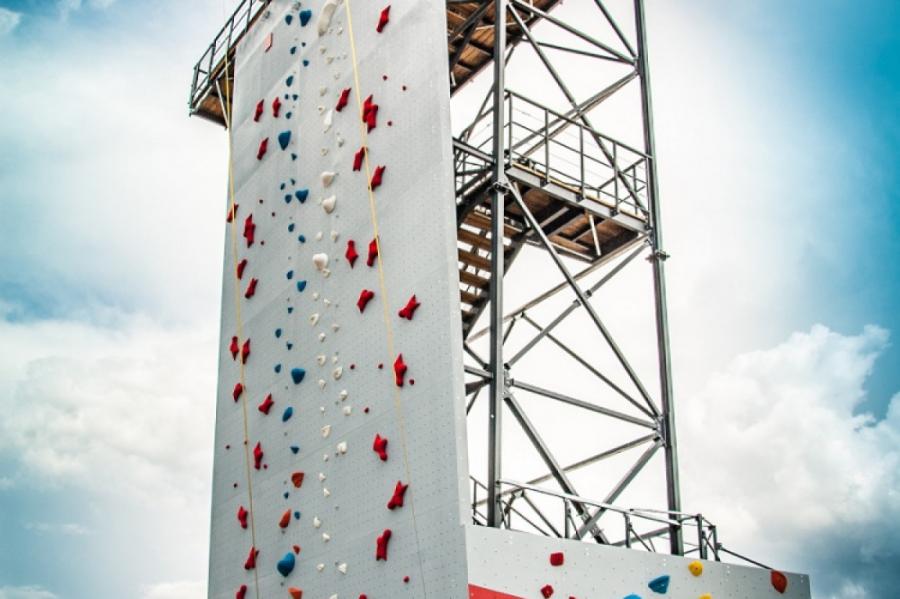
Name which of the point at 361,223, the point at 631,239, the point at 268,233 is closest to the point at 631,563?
the point at 361,223

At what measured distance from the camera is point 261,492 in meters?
14.4

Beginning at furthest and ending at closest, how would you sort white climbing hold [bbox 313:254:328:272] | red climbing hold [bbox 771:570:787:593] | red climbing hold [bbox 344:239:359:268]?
white climbing hold [bbox 313:254:328:272] < red climbing hold [bbox 344:239:359:268] < red climbing hold [bbox 771:570:787:593]

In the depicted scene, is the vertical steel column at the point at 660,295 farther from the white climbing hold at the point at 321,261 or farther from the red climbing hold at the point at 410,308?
the white climbing hold at the point at 321,261

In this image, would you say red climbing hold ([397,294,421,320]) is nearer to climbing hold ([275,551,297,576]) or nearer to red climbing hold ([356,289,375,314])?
red climbing hold ([356,289,375,314])

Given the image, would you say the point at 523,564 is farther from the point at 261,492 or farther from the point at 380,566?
the point at 261,492

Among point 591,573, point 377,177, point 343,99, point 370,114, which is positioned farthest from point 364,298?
point 591,573

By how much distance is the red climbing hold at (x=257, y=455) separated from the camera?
578 inches

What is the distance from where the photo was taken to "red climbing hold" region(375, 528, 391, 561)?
10922mm

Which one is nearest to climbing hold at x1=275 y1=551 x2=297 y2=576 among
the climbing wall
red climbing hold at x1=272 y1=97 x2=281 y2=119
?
the climbing wall

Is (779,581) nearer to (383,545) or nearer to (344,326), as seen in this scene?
(383,545)

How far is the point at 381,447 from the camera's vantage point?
11.4 metres

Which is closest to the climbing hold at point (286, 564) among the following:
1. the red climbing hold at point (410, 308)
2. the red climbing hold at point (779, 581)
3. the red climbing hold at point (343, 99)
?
the red climbing hold at point (410, 308)

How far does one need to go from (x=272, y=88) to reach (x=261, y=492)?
7048mm

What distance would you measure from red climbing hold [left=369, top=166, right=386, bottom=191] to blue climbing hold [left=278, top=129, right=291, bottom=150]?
343 cm
